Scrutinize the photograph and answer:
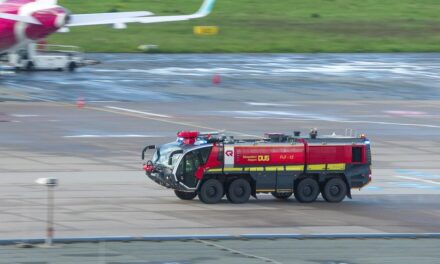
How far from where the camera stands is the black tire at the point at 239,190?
3028cm

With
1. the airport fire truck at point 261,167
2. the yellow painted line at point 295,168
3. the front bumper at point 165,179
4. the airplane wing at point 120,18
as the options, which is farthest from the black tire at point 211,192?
the airplane wing at point 120,18

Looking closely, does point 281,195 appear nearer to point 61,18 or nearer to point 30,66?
point 61,18

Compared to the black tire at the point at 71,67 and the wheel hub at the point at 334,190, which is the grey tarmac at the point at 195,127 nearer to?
the wheel hub at the point at 334,190

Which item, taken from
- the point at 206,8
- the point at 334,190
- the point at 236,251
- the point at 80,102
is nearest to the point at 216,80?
the point at 206,8

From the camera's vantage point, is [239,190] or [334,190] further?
[334,190]

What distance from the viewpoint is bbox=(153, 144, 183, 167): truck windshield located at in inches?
1182

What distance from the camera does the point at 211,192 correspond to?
3016 centimetres

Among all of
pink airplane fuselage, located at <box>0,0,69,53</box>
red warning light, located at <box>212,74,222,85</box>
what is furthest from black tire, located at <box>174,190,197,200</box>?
pink airplane fuselage, located at <box>0,0,69,53</box>

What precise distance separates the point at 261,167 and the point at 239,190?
3.01 ft

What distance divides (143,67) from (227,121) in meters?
22.6

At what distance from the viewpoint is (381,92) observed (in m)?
61.3

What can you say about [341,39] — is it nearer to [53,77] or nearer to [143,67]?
[143,67]

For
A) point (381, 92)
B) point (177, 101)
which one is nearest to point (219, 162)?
point (177, 101)

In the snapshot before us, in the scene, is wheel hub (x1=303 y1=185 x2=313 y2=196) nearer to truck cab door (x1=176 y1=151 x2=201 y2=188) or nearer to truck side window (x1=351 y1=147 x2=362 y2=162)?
truck side window (x1=351 y1=147 x2=362 y2=162)
